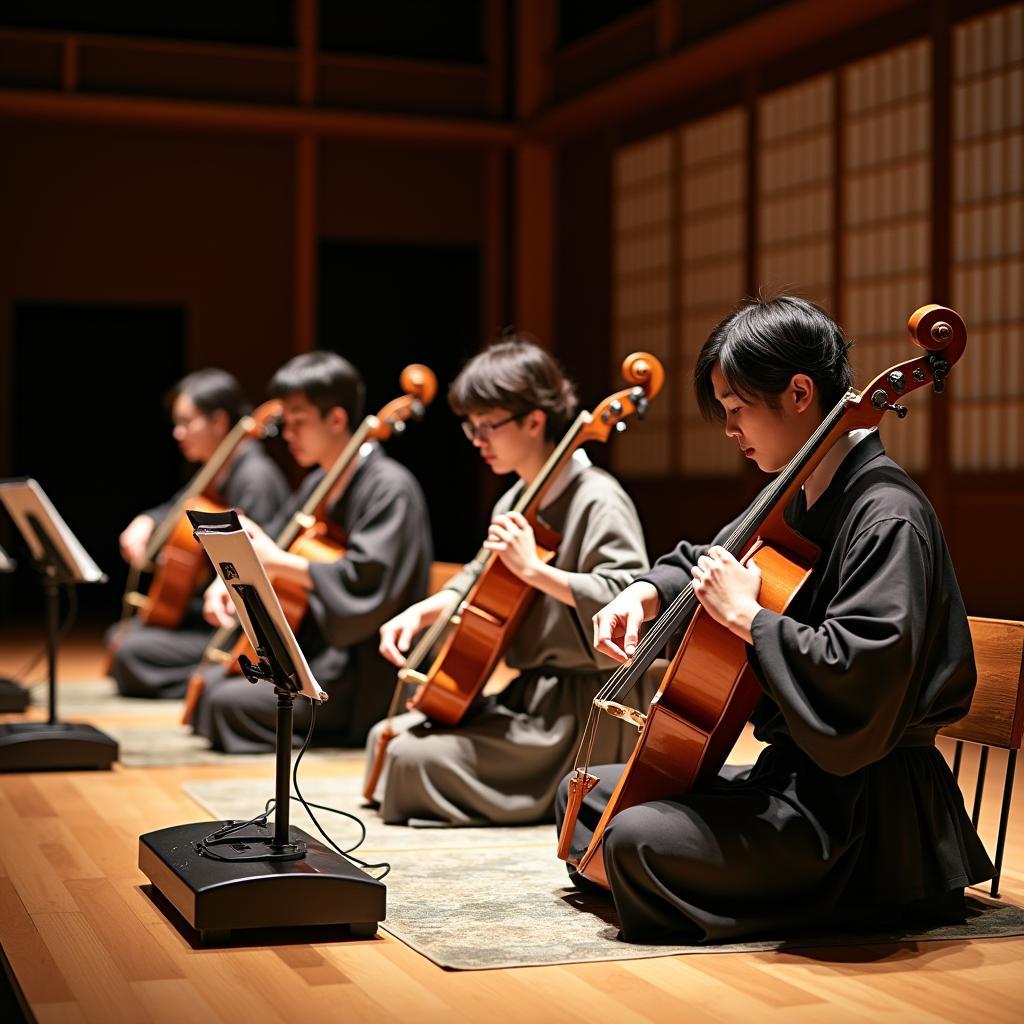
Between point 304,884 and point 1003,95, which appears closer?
point 304,884

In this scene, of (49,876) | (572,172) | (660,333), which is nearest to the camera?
(49,876)

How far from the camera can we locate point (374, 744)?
4.55 metres

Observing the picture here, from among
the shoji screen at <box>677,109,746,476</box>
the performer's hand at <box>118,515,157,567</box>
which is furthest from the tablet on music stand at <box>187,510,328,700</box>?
the shoji screen at <box>677,109,746,476</box>

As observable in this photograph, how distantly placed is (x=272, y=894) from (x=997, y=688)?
157cm

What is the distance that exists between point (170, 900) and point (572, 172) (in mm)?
8052

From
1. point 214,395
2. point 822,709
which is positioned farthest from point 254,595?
point 214,395

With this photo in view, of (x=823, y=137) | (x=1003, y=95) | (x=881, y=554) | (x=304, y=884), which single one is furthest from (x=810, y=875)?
(x=823, y=137)

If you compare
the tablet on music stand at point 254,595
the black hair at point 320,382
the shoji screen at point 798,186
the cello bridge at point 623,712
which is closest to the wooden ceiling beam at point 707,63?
the shoji screen at point 798,186

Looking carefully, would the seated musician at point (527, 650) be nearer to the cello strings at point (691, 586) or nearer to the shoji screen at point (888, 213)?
the cello strings at point (691, 586)

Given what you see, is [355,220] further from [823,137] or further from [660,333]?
[823,137]

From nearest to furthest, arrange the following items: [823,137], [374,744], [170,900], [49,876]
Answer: [170,900], [49,876], [374,744], [823,137]

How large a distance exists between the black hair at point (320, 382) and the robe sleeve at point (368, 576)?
463mm

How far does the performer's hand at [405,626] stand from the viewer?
4.36 metres

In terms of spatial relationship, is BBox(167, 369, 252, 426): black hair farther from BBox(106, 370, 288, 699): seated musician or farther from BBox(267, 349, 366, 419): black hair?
BBox(267, 349, 366, 419): black hair
